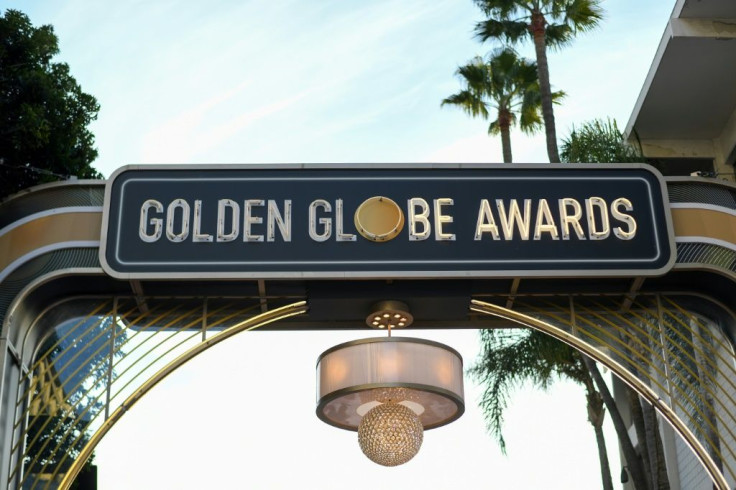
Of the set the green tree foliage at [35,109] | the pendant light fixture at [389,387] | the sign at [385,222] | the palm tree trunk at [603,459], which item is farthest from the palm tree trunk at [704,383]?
the green tree foliage at [35,109]

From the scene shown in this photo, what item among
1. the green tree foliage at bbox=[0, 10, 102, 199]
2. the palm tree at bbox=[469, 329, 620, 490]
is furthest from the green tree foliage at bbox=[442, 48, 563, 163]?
the green tree foliage at bbox=[0, 10, 102, 199]

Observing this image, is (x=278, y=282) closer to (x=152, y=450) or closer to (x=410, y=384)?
(x=410, y=384)

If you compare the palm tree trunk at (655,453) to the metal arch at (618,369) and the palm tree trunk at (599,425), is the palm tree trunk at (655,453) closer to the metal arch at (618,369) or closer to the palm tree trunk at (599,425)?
the palm tree trunk at (599,425)

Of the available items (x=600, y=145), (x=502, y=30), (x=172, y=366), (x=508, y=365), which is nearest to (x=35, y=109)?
(x=172, y=366)

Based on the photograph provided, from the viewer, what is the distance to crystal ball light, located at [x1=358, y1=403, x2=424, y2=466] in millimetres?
8320

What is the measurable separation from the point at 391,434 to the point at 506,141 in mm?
13615

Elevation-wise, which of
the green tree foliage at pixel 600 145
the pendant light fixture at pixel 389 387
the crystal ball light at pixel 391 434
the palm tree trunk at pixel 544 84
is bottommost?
the crystal ball light at pixel 391 434

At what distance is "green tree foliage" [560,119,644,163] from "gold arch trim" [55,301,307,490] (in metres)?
8.98

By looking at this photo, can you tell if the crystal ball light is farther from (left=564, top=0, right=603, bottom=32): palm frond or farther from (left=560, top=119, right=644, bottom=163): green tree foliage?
(left=564, top=0, right=603, bottom=32): palm frond

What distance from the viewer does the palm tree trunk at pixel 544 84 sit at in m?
18.0

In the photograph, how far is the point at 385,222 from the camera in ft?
26.8

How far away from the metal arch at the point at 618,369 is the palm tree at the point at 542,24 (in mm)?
10705

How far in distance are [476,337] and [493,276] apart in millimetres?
11031

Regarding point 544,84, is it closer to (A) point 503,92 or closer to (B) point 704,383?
(A) point 503,92
